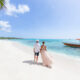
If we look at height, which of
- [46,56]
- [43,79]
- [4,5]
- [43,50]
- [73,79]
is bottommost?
[73,79]

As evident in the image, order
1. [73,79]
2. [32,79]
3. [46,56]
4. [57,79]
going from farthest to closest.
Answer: [46,56]
[73,79]
[57,79]
[32,79]

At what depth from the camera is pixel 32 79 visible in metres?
2.65

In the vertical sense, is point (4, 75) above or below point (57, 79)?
above

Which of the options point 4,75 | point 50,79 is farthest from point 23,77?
point 50,79

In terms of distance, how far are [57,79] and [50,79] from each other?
32cm

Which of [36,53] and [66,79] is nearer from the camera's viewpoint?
[66,79]

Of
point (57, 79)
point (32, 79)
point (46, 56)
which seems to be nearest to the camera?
point (32, 79)

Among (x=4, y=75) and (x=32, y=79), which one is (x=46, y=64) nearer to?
(x=32, y=79)

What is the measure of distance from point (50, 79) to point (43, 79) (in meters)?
0.30

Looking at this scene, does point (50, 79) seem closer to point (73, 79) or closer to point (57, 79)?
point (57, 79)

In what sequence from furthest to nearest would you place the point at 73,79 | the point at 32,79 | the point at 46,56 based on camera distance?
the point at 46,56
the point at 73,79
the point at 32,79

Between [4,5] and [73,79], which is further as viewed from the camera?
[4,5]

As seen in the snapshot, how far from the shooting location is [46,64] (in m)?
4.22

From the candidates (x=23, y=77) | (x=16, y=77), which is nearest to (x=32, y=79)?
(x=23, y=77)
